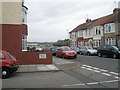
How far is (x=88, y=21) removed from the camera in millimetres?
47594

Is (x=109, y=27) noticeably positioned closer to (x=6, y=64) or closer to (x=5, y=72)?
(x=6, y=64)

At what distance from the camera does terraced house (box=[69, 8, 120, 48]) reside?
31.7 metres

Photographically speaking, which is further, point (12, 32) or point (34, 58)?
point (34, 58)

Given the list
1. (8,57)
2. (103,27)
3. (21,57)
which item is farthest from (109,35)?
(8,57)

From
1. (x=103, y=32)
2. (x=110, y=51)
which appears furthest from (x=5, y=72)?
(x=103, y=32)

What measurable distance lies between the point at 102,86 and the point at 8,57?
17.1ft

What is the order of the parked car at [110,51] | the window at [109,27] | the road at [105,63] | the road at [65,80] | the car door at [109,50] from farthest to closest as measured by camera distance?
the window at [109,27] < the car door at [109,50] < the parked car at [110,51] < the road at [105,63] < the road at [65,80]

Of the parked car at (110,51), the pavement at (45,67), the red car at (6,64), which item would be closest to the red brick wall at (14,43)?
the pavement at (45,67)

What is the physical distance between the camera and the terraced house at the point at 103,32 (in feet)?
104

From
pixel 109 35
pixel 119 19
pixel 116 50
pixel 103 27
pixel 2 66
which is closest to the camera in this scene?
pixel 2 66

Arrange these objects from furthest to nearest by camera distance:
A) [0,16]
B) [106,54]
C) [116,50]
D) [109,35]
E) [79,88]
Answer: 1. [109,35]
2. [106,54]
3. [116,50]
4. [0,16]
5. [79,88]

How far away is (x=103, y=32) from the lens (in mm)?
35906

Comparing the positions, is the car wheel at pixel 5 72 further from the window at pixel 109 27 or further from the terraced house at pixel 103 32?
the window at pixel 109 27

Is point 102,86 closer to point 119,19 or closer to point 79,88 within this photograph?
point 79,88
